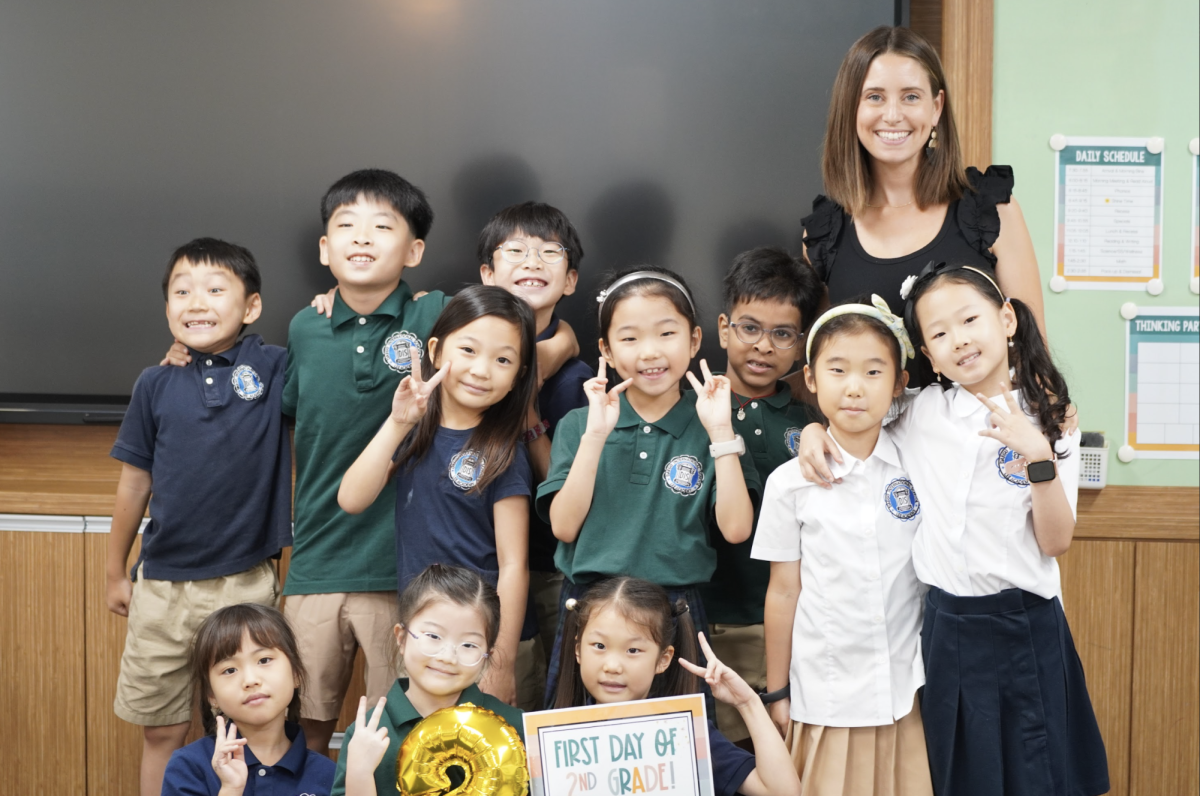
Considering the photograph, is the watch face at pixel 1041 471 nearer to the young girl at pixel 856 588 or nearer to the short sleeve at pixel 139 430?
the young girl at pixel 856 588

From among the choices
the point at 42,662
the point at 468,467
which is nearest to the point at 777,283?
the point at 468,467

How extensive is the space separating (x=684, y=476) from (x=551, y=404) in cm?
50

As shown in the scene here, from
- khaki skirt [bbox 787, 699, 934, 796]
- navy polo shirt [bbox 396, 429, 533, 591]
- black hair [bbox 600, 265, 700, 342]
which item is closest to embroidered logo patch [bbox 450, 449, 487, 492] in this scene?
navy polo shirt [bbox 396, 429, 533, 591]

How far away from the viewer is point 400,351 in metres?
2.03

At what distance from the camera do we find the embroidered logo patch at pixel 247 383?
6.72 feet

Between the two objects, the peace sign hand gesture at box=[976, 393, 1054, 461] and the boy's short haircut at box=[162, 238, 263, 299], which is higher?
the boy's short haircut at box=[162, 238, 263, 299]

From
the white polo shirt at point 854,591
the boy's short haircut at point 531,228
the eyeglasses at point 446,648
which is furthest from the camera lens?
the boy's short haircut at point 531,228

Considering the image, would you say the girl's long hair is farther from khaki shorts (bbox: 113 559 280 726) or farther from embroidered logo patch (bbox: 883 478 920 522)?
embroidered logo patch (bbox: 883 478 920 522)

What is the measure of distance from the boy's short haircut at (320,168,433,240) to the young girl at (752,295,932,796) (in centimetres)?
101

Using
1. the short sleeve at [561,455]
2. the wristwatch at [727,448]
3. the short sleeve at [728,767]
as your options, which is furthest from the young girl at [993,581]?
the short sleeve at [561,455]

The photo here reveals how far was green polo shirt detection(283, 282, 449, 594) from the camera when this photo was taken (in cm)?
199

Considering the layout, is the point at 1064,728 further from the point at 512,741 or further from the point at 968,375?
the point at 512,741

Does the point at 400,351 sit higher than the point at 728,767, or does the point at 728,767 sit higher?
the point at 400,351

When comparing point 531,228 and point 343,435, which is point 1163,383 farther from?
point 343,435
